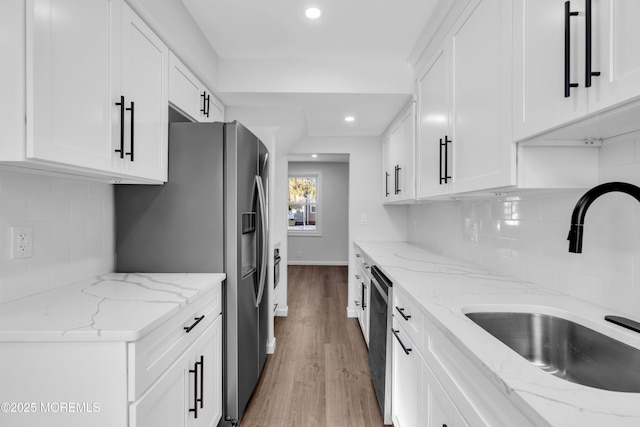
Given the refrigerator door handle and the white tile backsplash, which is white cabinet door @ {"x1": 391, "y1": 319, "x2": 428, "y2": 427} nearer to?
the refrigerator door handle

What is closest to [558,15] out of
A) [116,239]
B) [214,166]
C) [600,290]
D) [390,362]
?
[600,290]

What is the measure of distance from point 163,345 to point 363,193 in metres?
2.94

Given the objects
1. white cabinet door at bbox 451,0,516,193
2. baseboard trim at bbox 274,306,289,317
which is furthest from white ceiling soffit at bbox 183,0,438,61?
baseboard trim at bbox 274,306,289,317

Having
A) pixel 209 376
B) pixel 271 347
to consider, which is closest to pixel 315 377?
pixel 271 347

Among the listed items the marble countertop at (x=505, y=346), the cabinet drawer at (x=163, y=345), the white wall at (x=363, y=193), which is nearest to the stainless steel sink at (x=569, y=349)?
the marble countertop at (x=505, y=346)

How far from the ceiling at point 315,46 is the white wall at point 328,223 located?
4055 millimetres

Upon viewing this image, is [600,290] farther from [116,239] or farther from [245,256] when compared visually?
Answer: [116,239]

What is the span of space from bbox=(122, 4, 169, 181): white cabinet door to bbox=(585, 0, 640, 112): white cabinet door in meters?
1.60

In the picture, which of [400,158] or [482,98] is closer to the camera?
[482,98]

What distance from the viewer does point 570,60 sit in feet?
2.93

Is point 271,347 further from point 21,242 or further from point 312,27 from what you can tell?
point 312,27

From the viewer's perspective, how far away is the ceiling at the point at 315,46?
1.82 metres

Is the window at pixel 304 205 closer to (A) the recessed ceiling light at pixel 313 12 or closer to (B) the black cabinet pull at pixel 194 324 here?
(A) the recessed ceiling light at pixel 313 12

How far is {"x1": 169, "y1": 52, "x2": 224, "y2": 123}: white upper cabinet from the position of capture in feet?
6.05
